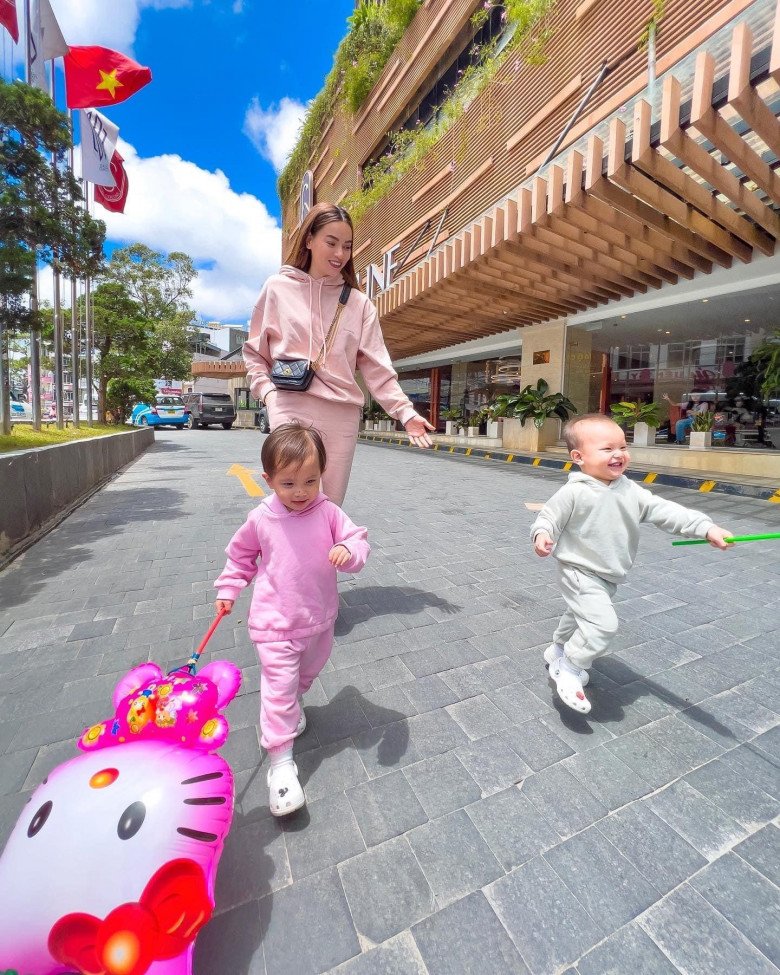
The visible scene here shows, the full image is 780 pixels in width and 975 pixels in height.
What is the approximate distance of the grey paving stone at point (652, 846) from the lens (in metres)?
1.22

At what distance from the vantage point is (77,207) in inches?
257

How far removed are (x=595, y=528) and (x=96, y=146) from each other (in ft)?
45.0

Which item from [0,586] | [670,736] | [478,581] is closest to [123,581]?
[0,586]

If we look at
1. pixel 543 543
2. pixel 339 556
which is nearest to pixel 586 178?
pixel 543 543

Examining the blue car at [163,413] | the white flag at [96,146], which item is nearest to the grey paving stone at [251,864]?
the white flag at [96,146]

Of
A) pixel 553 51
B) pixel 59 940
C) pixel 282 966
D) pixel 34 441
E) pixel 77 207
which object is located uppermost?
pixel 553 51

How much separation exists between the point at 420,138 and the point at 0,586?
19131 millimetres

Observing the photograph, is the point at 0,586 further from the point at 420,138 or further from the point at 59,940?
the point at 420,138

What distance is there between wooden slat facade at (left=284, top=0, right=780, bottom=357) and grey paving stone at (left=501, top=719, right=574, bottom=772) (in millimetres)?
6053

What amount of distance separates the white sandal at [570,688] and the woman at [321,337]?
117 centimetres

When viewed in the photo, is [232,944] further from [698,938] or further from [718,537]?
[718,537]

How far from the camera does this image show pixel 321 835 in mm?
1335

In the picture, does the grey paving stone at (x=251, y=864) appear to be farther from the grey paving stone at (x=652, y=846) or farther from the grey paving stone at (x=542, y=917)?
the grey paving stone at (x=652, y=846)

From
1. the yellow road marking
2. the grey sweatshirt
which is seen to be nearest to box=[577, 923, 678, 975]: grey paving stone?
the grey sweatshirt
